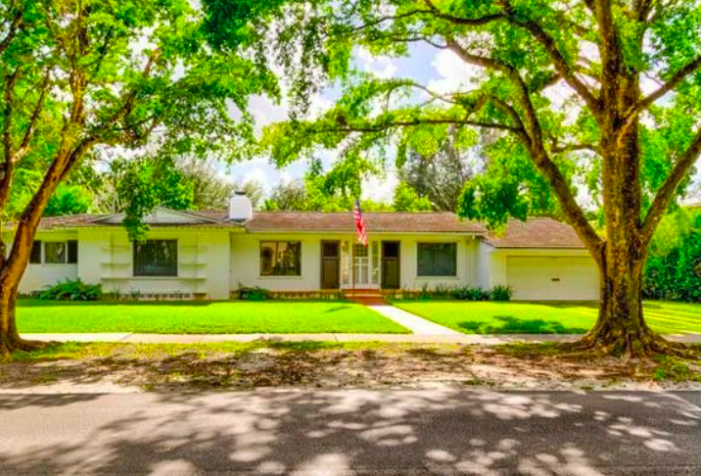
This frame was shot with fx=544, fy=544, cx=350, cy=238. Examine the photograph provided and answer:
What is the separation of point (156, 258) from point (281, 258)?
5.21 meters

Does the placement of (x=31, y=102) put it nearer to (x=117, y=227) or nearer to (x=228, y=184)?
(x=117, y=227)

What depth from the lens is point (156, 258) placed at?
2286 centimetres

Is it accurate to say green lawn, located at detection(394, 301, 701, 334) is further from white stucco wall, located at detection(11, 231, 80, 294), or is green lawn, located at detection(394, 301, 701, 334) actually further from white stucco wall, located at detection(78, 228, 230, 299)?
white stucco wall, located at detection(11, 231, 80, 294)

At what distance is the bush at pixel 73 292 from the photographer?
70.1 feet

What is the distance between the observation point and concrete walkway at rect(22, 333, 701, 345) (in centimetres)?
1182

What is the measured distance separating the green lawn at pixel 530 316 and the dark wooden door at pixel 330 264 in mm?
3756

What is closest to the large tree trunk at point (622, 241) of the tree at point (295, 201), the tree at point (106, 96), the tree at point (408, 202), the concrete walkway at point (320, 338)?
the concrete walkway at point (320, 338)

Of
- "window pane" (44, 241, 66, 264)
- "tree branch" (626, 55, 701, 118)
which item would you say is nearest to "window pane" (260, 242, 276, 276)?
"window pane" (44, 241, 66, 264)

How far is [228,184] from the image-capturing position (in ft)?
152

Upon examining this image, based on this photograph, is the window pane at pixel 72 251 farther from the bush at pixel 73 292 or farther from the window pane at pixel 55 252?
the bush at pixel 73 292

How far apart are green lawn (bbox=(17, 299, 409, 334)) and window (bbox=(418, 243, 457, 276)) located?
228 inches

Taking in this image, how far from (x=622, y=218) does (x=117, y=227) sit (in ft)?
60.2

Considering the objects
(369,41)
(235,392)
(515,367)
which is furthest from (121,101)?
(515,367)

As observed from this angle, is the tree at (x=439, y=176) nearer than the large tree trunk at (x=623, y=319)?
No
